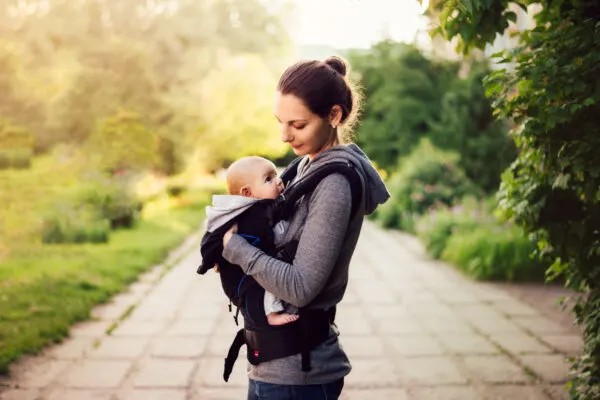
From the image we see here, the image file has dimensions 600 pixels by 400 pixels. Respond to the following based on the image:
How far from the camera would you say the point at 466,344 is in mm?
4816

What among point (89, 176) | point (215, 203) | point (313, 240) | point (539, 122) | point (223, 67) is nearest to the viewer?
point (313, 240)

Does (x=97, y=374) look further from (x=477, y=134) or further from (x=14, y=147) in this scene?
(x=14, y=147)

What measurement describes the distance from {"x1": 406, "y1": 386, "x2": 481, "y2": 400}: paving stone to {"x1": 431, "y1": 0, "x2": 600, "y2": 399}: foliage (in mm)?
787

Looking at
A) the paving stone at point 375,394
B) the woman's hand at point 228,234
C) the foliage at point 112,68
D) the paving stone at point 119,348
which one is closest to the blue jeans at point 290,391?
the woman's hand at point 228,234

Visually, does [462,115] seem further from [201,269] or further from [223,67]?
[201,269]

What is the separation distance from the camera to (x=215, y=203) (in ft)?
5.97

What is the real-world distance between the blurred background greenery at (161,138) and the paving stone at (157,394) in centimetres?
101

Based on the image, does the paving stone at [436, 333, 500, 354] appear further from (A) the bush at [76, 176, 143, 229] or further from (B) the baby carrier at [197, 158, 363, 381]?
(A) the bush at [76, 176, 143, 229]

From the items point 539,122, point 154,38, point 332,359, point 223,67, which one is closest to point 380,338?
point 539,122

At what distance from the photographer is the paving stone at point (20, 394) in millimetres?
3777

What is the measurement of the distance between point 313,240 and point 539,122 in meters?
1.50

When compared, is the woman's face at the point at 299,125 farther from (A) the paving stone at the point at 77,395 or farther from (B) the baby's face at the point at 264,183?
(A) the paving stone at the point at 77,395

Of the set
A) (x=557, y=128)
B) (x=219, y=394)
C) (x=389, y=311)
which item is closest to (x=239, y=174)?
(x=557, y=128)

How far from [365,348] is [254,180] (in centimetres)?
318
